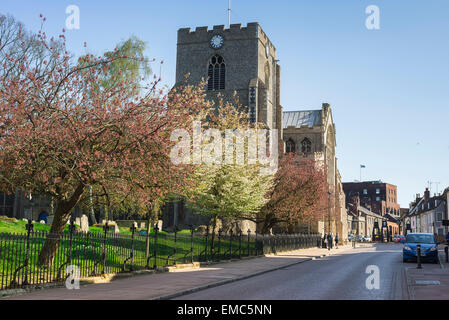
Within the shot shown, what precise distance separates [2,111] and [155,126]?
4.45 meters

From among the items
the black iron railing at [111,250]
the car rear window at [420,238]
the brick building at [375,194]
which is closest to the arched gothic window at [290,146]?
the black iron railing at [111,250]

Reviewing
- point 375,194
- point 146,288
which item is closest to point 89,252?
point 146,288

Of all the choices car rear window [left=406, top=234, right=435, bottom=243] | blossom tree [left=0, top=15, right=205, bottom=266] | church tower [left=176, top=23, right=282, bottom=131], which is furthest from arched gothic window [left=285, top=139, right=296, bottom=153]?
blossom tree [left=0, top=15, right=205, bottom=266]

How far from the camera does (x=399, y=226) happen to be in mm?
128875

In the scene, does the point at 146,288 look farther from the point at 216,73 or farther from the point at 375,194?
the point at 375,194

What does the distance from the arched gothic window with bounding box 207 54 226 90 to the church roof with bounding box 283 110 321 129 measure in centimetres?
1718

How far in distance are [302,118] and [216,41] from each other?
21466 mm

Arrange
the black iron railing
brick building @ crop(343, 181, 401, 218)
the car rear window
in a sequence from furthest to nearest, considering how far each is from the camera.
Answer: brick building @ crop(343, 181, 401, 218), the car rear window, the black iron railing

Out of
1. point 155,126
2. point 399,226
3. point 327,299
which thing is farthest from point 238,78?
point 399,226

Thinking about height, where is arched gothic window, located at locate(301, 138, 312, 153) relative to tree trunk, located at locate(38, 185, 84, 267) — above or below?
above

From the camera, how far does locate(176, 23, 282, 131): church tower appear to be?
48.9 m

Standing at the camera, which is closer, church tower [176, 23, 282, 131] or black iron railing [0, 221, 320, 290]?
black iron railing [0, 221, 320, 290]

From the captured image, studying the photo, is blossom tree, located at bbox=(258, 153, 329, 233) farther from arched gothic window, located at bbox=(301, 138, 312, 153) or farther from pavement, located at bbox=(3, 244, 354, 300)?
arched gothic window, located at bbox=(301, 138, 312, 153)

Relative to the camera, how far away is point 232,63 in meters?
50.9
